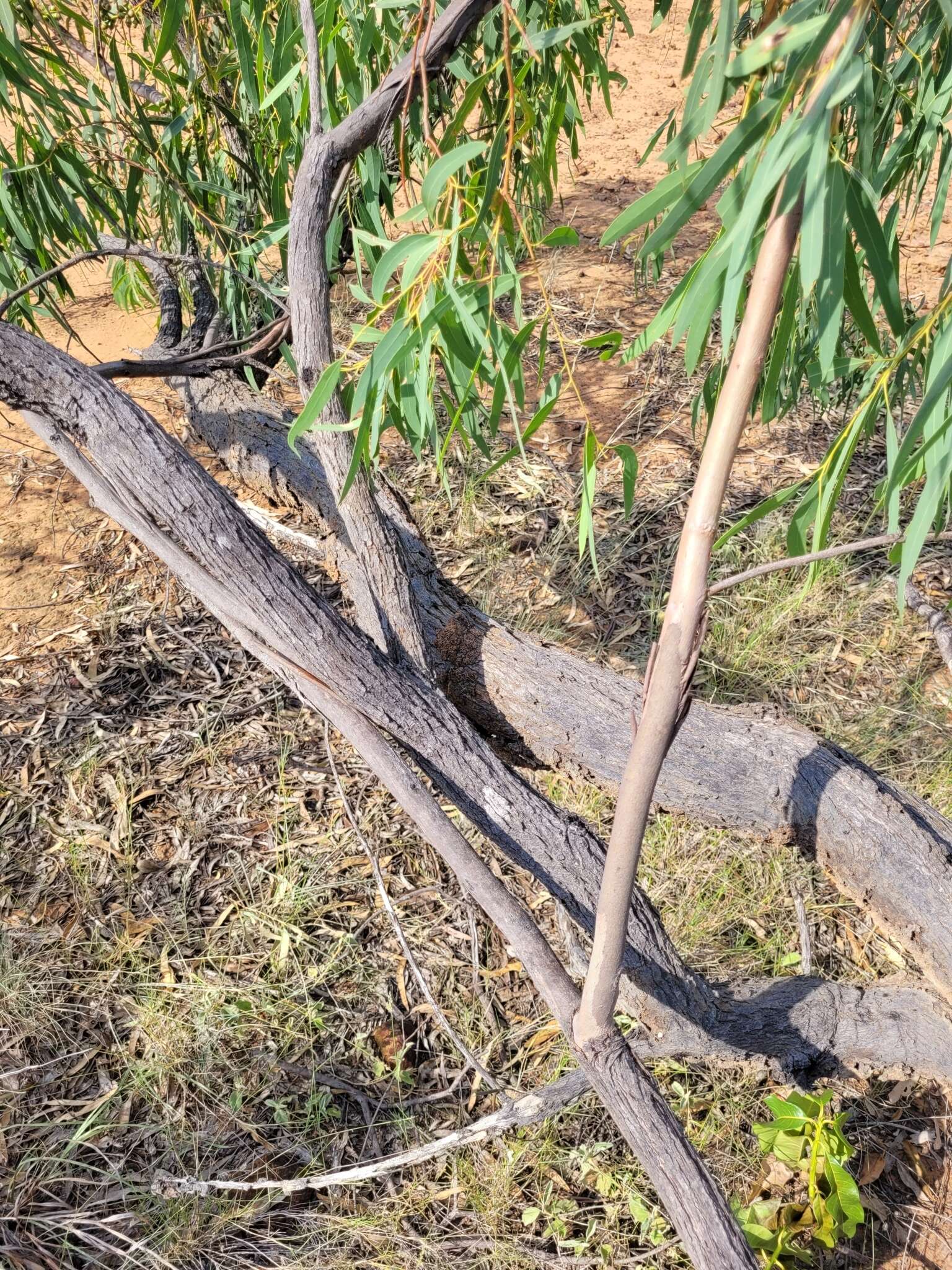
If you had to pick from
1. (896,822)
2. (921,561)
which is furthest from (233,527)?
(921,561)

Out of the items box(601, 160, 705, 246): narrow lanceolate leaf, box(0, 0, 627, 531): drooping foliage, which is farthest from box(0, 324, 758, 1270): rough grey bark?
box(601, 160, 705, 246): narrow lanceolate leaf

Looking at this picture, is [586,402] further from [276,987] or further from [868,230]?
[868,230]

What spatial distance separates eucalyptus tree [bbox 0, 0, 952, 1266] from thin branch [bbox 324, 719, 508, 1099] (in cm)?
18

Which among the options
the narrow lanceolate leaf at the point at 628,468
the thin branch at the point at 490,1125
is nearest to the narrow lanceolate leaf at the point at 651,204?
the narrow lanceolate leaf at the point at 628,468

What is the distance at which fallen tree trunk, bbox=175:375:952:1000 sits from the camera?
4.53 ft

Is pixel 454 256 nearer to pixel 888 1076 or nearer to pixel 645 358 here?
pixel 888 1076

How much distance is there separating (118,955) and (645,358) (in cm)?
269

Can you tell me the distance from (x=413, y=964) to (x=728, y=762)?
0.60 metres

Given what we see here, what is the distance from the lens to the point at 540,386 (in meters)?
1.50

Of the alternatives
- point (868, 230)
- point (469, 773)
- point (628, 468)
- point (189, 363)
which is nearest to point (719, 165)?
point (868, 230)

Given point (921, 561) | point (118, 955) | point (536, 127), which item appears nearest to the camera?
point (118, 955)

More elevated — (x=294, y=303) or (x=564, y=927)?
(x=294, y=303)

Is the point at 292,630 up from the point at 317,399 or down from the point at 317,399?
down

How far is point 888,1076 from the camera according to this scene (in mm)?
1477
